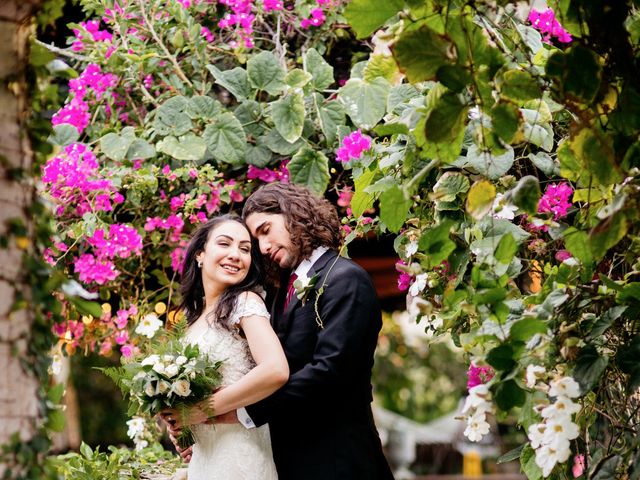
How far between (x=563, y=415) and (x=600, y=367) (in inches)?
7.7

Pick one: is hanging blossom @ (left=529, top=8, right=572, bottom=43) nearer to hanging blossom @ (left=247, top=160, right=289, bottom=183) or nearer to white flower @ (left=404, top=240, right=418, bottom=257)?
white flower @ (left=404, top=240, right=418, bottom=257)

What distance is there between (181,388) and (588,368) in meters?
1.33

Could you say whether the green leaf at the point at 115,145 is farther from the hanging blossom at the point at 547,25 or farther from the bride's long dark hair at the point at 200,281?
the hanging blossom at the point at 547,25

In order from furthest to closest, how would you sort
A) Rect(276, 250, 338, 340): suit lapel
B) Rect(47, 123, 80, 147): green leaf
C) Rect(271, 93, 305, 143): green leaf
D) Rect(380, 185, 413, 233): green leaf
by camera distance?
Rect(47, 123, 80, 147): green leaf, Rect(271, 93, 305, 143): green leaf, Rect(276, 250, 338, 340): suit lapel, Rect(380, 185, 413, 233): green leaf

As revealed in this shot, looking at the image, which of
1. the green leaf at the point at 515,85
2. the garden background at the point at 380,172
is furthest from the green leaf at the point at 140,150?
the green leaf at the point at 515,85

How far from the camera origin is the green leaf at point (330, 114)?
11.7ft

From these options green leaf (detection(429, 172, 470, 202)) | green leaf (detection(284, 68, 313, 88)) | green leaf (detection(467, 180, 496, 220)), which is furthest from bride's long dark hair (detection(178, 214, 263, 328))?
green leaf (detection(467, 180, 496, 220))

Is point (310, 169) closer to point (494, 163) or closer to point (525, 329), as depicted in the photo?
point (494, 163)

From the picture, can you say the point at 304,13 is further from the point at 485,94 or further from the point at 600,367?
the point at 600,367

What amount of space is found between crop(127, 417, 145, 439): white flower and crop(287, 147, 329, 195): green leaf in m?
1.34

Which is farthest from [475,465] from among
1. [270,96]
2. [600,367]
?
[600,367]

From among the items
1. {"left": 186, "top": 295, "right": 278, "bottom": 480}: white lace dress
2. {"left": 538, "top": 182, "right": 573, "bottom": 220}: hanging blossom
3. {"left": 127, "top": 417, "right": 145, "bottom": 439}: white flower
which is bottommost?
{"left": 127, "top": 417, "right": 145, "bottom": 439}: white flower

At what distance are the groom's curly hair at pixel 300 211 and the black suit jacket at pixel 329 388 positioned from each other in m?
0.12

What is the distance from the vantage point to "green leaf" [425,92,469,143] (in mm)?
1663
